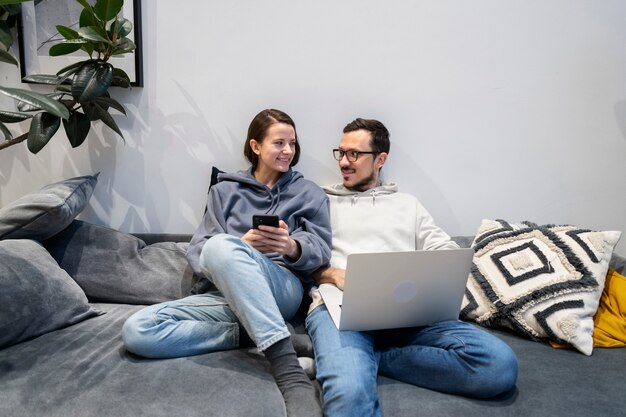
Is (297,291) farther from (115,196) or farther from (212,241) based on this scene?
(115,196)

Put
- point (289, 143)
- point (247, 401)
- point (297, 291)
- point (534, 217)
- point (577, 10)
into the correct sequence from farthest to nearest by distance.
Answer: point (534, 217)
point (577, 10)
point (289, 143)
point (297, 291)
point (247, 401)

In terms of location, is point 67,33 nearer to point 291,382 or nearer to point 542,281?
point 291,382

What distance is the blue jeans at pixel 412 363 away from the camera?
112 centimetres

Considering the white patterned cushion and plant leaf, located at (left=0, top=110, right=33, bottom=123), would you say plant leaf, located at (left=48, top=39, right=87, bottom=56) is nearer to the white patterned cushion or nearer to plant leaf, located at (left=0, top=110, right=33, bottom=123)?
plant leaf, located at (left=0, top=110, right=33, bottom=123)

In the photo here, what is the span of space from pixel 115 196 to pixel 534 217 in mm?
1822

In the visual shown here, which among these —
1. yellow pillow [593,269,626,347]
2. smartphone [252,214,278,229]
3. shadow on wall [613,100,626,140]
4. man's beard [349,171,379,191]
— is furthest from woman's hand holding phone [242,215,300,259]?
shadow on wall [613,100,626,140]

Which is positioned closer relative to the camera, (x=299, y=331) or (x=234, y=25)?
(x=299, y=331)

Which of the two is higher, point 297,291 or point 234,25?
point 234,25

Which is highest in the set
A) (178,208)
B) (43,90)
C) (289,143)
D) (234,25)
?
(234,25)

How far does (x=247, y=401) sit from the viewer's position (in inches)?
42.8

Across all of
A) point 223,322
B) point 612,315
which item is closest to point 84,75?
point 223,322

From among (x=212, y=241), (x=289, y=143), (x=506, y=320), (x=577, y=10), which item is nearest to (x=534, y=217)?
(x=506, y=320)

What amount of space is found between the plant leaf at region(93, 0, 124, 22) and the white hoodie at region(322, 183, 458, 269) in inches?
38.7

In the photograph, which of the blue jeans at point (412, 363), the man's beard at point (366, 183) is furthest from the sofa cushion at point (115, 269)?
the man's beard at point (366, 183)
